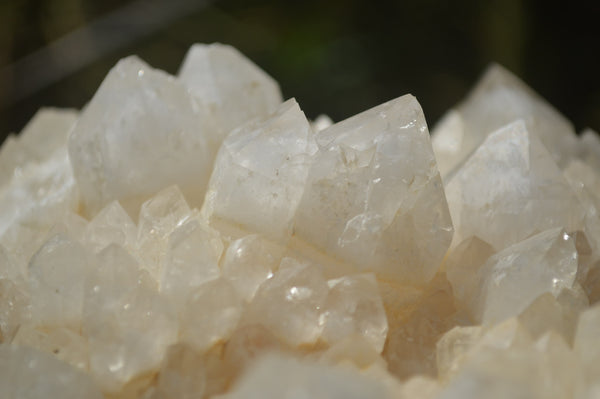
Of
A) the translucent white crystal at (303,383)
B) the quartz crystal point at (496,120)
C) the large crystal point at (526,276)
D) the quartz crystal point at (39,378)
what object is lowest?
the quartz crystal point at (496,120)

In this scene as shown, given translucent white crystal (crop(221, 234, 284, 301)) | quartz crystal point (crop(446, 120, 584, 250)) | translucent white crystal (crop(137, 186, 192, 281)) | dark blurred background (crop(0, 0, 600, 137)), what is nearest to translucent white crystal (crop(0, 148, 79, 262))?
translucent white crystal (crop(137, 186, 192, 281))

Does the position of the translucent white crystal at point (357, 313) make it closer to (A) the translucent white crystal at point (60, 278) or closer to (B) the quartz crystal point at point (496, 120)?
(A) the translucent white crystal at point (60, 278)

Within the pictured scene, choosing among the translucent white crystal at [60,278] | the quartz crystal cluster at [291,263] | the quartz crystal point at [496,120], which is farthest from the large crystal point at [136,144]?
the quartz crystal point at [496,120]

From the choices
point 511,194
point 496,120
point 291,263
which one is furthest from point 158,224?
point 496,120

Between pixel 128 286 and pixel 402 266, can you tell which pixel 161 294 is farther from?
pixel 402 266

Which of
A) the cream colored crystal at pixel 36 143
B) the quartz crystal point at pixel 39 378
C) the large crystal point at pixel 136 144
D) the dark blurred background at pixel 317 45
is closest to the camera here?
the quartz crystal point at pixel 39 378

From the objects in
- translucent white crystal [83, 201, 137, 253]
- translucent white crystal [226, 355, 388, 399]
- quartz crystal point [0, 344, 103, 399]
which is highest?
translucent white crystal [226, 355, 388, 399]

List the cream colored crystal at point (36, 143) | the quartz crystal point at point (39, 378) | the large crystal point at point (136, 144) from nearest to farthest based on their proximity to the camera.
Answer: the quartz crystal point at point (39, 378), the large crystal point at point (136, 144), the cream colored crystal at point (36, 143)

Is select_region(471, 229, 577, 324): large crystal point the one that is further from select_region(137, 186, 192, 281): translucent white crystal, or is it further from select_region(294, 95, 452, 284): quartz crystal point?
select_region(137, 186, 192, 281): translucent white crystal

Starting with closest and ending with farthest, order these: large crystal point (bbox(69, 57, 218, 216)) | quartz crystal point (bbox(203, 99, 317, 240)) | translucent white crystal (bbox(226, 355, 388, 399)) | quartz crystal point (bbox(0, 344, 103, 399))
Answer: translucent white crystal (bbox(226, 355, 388, 399)) < quartz crystal point (bbox(0, 344, 103, 399)) < quartz crystal point (bbox(203, 99, 317, 240)) < large crystal point (bbox(69, 57, 218, 216))
